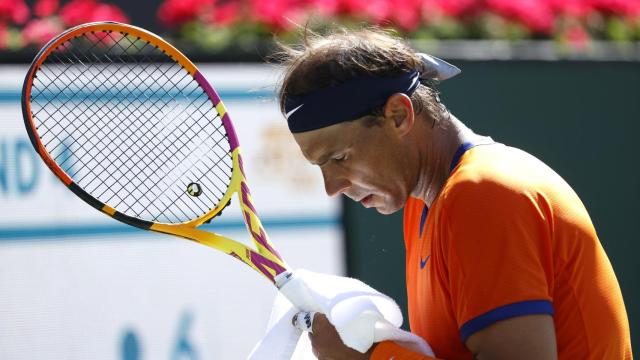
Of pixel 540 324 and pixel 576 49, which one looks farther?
pixel 576 49

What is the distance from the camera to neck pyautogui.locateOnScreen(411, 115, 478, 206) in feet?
6.34

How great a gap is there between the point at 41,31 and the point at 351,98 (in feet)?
8.49

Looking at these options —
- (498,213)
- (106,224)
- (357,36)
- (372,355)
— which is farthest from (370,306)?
(106,224)

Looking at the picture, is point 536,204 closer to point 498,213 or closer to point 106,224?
point 498,213

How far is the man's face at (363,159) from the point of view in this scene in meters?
1.95

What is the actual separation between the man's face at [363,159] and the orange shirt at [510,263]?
4.4 inches

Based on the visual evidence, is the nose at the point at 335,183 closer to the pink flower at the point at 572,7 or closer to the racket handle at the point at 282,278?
the racket handle at the point at 282,278

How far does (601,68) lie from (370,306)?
3.05 meters

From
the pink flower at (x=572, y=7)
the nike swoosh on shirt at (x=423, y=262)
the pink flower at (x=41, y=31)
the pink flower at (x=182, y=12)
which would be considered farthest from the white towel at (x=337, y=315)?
the pink flower at (x=572, y=7)

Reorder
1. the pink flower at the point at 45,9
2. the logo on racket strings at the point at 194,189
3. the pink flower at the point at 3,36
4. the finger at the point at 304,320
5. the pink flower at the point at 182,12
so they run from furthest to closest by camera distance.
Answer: the pink flower at the point at 182,12
the pink flower at the point at 45,9
the pink flower at the point at 3,36
the logo on racket strings at the point at 194,189
the finger at the point at 304,320

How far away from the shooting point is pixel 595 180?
4.62 metres

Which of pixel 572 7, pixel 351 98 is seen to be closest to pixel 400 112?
pixel 351 98

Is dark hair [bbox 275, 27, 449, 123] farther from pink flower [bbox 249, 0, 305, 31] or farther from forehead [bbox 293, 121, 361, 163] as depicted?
pink flower [bbox 249, 0, 305, 31]

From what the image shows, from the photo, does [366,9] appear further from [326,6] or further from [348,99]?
[348,99]
